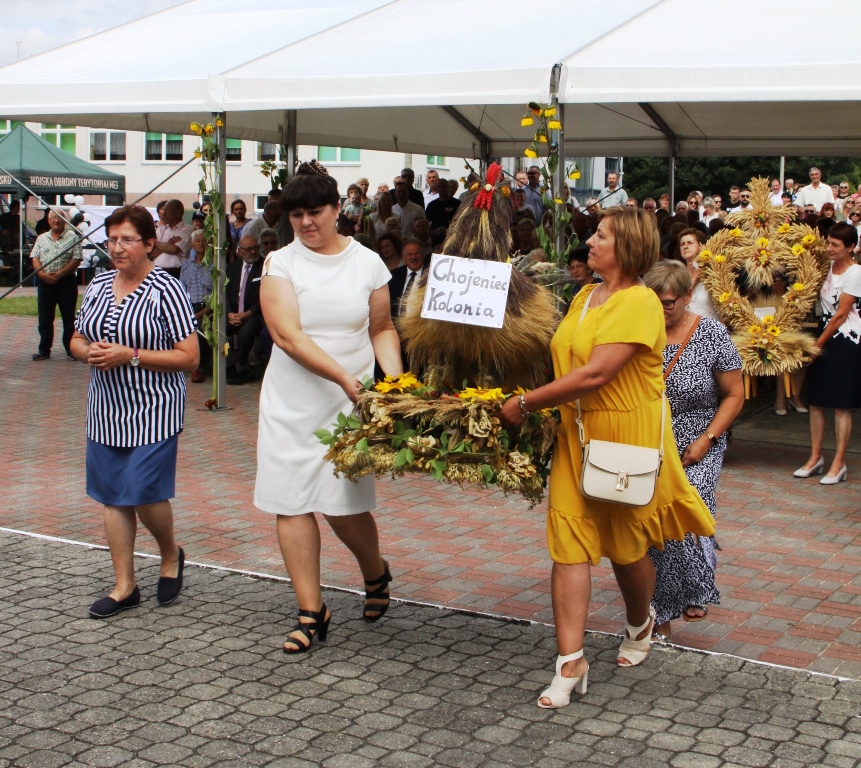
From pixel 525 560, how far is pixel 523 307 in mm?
2317

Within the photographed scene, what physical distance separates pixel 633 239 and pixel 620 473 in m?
0.82

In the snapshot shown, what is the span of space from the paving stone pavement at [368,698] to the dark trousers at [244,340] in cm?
758

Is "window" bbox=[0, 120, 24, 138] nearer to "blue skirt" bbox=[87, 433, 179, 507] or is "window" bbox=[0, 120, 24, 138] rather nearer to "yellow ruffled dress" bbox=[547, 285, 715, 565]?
"blue skirt" bbox=[87, 433, 179, 507]

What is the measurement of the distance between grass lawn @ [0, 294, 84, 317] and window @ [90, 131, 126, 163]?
2628 cm

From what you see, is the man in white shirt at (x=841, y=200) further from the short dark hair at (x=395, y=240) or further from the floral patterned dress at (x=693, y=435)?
the floral patterned dress at (x=693, y=435)

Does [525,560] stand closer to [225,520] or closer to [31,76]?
[225,520]

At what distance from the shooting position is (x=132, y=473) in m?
5.12

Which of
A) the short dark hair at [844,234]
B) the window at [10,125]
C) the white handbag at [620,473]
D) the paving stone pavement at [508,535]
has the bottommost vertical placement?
the paving stone pavement at [508,535]

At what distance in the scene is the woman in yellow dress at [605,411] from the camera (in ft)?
13.4

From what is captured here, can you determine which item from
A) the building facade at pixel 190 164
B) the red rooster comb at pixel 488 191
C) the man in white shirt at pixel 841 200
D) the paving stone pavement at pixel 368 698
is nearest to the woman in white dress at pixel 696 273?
the paving stone pavement at pixel 368 698

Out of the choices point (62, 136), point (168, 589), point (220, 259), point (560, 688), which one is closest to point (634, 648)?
point (560, 688)

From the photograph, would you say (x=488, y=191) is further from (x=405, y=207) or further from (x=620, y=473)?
(x=405, y=207)

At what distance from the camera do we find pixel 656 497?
14.4 ft

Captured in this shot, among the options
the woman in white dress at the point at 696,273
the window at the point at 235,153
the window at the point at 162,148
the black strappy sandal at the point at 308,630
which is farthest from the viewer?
the window at the point at 162,148
